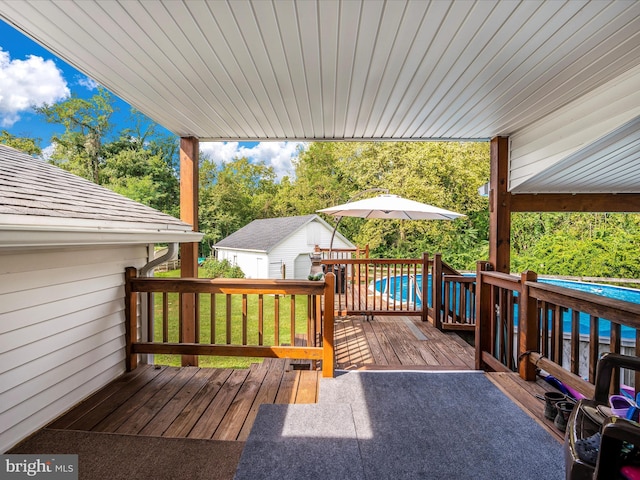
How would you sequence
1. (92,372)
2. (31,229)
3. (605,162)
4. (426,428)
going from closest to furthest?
(31,229)
(426,428)
(92,372)
(605,162)

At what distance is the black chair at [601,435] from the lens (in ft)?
3.17

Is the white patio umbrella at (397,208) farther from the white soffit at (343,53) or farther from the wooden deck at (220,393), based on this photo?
the wooden deck at (220,393)

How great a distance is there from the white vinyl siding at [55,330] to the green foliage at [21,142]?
71.0ft

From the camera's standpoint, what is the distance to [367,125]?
141 inches

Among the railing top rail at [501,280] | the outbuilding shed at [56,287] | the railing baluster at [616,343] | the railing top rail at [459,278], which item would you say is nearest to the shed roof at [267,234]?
the railing top rail at [459,278]

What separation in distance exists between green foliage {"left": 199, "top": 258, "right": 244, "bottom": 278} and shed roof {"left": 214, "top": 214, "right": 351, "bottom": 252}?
110 centimetres

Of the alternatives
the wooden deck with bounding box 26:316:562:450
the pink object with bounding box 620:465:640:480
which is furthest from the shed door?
the pink object with bounding box 620:465:640:480

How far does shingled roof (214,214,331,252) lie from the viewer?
1611 centimetres

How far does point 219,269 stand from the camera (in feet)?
59.2

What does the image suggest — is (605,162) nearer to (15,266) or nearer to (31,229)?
(31,229)

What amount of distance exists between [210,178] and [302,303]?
17788 mm

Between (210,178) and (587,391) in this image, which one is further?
(210,178)

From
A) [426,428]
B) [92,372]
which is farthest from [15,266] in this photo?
[426,428]

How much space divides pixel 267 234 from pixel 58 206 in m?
15.2
